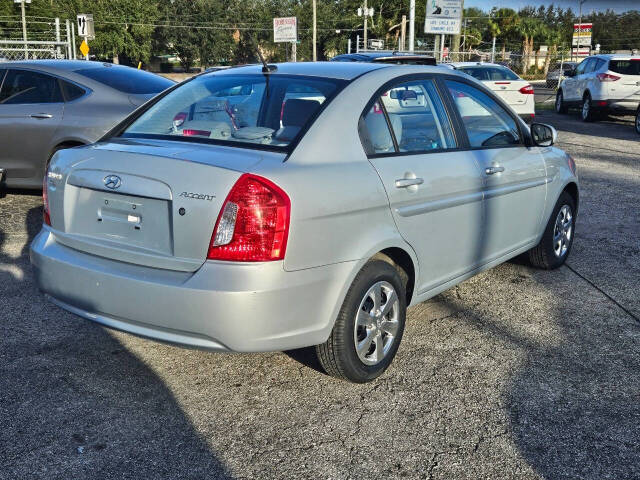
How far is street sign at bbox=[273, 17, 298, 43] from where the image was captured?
111 ft

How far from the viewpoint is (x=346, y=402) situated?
12.0 feet

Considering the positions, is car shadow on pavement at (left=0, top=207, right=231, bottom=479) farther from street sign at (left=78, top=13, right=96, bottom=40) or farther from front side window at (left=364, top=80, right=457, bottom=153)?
street sign at (left=78, top=13, right=96, bottom=40)

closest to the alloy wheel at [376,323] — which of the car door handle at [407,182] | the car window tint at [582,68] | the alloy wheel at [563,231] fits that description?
the car door handle at [407,182]

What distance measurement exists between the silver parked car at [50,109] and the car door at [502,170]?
4152 mm

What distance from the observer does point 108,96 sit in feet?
25.7

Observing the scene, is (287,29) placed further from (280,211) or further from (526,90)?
(280,211)

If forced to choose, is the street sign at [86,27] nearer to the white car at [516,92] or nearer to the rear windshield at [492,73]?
the white car at [516,92]

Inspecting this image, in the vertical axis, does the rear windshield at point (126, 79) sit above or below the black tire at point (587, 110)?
above

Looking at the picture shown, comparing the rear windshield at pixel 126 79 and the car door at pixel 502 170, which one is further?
the rear windshield at pixel 126 79

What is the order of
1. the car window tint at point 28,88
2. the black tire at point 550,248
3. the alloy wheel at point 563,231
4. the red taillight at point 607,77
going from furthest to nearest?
the red taillight at point 607,77
the car window tint at point 28,88
the alloy wheel at point 563,231
the black tire at point 550,248

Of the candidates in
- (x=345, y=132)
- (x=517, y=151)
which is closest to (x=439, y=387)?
(x=345, y=132)

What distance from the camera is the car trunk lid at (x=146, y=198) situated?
325 cm

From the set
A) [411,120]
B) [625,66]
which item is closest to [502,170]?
[411,120]

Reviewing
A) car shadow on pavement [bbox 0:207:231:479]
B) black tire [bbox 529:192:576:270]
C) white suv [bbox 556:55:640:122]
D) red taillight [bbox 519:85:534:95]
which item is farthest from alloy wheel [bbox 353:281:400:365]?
white suv [bbox 556:55:640:122]
